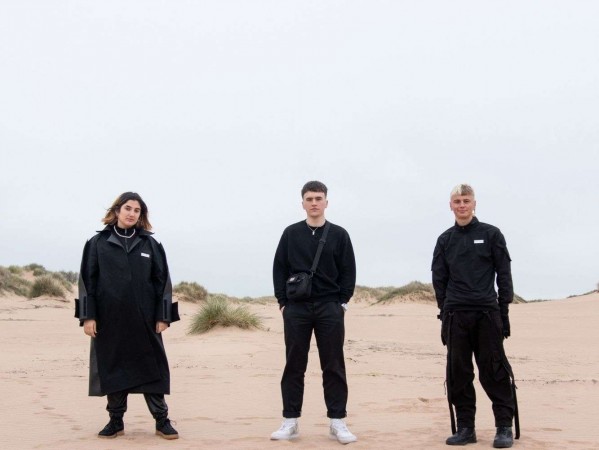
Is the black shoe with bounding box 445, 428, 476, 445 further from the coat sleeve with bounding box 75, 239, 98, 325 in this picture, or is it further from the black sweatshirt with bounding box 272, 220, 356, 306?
the coat sleeve with bounding box 75, 239, 98, 325

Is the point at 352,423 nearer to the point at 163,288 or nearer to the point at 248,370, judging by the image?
the point at 163,288

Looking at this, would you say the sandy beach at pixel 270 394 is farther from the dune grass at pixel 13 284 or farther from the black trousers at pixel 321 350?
the dune grass at pixel 13 284

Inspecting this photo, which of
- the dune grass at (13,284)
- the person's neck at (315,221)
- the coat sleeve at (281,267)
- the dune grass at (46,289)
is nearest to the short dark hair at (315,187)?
the person's neck at (315,221)

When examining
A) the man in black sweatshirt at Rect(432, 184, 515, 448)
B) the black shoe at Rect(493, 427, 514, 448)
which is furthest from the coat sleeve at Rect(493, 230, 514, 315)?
the black shoe at Rect(493, 427, 514, 448)

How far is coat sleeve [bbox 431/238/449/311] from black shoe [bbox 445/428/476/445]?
106 cm

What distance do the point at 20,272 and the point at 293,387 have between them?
33.8m

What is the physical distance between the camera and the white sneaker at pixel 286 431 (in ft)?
20.0

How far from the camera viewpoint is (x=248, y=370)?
11.0 metres

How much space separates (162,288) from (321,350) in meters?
1.53

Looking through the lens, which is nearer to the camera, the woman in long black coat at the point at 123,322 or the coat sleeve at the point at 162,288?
the woman in long black coat at the point at 123,322

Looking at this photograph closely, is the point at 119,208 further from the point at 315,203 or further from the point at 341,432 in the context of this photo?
the point at 341,432

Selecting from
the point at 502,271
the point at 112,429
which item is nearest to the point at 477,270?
the point at 502,271

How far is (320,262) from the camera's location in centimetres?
627

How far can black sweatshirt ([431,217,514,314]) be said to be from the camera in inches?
238
